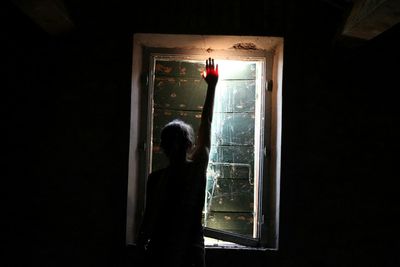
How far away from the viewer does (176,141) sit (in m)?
2.21

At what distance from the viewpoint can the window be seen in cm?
320

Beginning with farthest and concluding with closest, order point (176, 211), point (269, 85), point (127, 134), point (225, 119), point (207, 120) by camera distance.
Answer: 1. point (225, 119)
2. point (269, 85)
3. point (127, 134)
4. point (207, 120)
5. point (176, 211)

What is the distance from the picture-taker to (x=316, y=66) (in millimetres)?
3004

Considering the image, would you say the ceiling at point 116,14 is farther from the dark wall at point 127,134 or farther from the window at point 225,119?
the window at point 225,119

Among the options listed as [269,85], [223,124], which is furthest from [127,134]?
[269,85]

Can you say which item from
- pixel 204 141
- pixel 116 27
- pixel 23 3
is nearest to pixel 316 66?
pixel 204 141

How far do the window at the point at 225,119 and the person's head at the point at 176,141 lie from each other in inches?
38.0

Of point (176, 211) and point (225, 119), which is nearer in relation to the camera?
point (176, 211)

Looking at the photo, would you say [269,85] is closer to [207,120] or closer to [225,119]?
[225,119]

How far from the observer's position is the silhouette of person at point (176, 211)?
2.11 meters

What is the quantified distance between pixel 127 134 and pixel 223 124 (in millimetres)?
817

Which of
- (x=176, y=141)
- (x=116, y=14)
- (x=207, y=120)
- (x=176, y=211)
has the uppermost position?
(x=116, y=14)

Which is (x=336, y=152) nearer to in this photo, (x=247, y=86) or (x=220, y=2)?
(x=247, y=86)

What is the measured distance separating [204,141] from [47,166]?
1.38m
